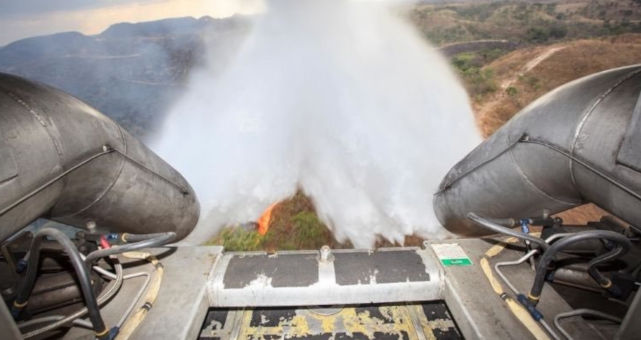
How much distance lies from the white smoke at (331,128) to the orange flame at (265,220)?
0.33 metres

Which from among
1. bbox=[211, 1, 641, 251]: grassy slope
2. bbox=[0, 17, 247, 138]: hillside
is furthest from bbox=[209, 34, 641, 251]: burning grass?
bbox=[0, 17, 247, 138]: hillside

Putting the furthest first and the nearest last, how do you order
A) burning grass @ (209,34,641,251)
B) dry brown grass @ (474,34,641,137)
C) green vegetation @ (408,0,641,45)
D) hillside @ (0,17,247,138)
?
hillside @ (0,17,247,138), green vegetation @ (408,0,641,45), dry brown grass @ (474,34,641,137), burning grass @ (209,34,641,251)

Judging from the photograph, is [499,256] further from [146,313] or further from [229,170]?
[229,170]

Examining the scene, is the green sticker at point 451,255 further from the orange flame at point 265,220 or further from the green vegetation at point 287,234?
the orange flame at point 265,220

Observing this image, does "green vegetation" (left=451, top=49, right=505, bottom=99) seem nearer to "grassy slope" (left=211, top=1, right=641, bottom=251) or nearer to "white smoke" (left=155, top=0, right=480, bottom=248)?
"grassy slope" (left=211, top=1, right=641, bottom=251)

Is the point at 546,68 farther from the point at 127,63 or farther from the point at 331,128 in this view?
the point at 127,63

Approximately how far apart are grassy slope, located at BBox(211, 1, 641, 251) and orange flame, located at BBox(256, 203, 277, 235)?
0.19m

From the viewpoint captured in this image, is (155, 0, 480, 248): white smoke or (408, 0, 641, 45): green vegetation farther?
(408, 0, 641, 45): green vegetation

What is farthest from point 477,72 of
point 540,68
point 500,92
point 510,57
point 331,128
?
point 331,128

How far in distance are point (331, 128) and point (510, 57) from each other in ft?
68.1

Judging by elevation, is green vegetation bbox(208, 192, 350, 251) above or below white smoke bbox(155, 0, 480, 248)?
below

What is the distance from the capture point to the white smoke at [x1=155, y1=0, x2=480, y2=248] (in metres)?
9.66

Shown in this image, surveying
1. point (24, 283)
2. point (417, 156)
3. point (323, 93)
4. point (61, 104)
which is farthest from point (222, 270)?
point (323, 93)

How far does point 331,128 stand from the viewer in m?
12.2
